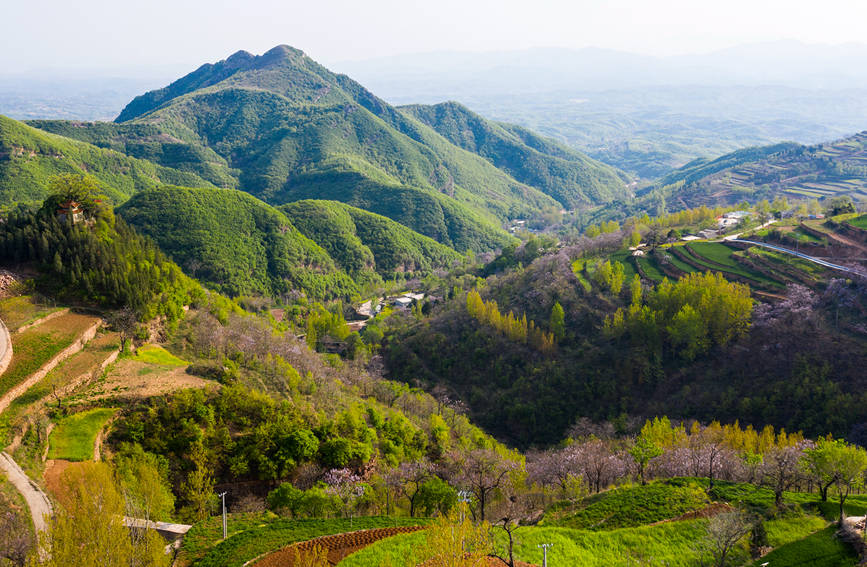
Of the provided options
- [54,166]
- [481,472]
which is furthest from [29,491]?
[54,166]

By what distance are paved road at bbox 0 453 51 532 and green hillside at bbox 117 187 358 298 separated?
77.8 meters

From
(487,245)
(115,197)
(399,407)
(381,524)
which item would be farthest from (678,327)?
(115,197)

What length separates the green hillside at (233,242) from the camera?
11088 cm

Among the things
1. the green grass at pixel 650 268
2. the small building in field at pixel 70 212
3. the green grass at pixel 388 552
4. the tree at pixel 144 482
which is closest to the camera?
the green grass at pixel 388 552

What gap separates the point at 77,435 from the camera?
34688 mm

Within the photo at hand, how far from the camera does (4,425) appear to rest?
32.8 m

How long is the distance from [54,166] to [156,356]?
127538 mm

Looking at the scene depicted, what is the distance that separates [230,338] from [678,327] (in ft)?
165

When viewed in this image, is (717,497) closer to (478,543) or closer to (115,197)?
(478,543)

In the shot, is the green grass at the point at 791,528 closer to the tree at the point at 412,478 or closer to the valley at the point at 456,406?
the valley at the point at 456,406

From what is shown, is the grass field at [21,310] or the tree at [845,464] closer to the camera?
the tree at [845,464]

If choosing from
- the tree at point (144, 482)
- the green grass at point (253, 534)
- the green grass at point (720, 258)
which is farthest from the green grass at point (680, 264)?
the tree at point (144, 482)

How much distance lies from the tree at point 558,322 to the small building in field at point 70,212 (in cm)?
5639

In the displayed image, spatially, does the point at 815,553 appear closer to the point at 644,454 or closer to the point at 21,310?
the point at 644,454
